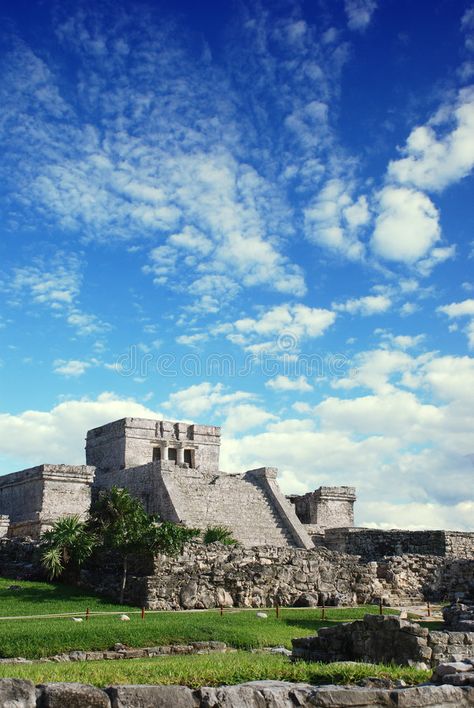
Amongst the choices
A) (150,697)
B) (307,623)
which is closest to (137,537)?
(307,623)

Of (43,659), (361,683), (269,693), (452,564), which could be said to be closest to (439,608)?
(452,564)

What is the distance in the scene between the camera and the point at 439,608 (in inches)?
880

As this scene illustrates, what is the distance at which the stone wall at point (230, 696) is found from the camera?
602 cm

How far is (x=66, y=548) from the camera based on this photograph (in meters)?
21.2

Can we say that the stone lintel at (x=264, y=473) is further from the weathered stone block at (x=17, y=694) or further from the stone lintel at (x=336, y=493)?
the weathered stone block at (x=17, y=694)

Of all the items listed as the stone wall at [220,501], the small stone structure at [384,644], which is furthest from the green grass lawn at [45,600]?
the stone wall at [220,501]

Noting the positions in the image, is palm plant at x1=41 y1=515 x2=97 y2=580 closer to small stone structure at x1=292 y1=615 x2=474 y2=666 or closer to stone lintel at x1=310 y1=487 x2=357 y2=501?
small stone structure at x1=292 y1=615 x2=474 y2=666

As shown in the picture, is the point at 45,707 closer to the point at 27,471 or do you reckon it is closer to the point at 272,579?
the point at 272,579

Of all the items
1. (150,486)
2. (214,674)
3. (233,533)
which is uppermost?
(150,486)

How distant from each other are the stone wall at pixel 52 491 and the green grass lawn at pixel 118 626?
388 inches

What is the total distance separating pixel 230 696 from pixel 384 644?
5644 millimetres

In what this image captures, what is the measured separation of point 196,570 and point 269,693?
13.9 meters

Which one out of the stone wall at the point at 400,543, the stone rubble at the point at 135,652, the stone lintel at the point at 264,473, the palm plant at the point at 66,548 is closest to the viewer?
the stone rubble at the point at 135,652

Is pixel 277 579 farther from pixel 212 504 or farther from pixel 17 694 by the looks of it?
pixel 17 694
